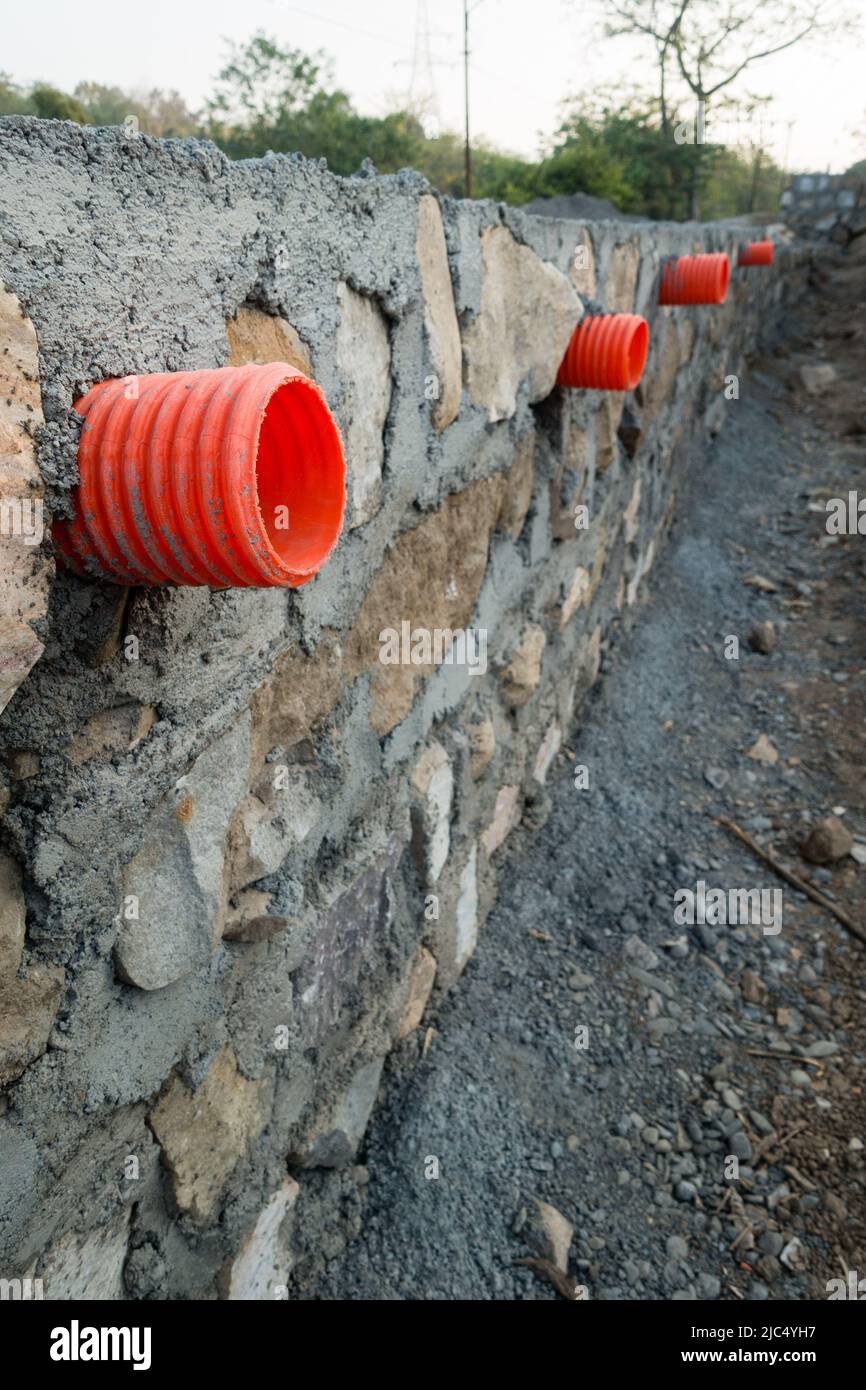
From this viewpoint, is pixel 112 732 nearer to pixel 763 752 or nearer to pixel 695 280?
pixel 763 752

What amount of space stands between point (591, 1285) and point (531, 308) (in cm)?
209

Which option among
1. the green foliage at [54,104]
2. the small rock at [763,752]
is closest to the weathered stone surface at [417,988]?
the small rock at [763,752]

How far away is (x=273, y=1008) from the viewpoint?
1.47 meters

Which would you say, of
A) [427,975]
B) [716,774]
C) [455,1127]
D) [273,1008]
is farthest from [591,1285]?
[716,774]

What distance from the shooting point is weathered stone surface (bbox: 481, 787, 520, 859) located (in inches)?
97.3

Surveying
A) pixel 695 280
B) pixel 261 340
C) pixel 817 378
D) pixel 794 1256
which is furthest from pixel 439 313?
pixel 817 378

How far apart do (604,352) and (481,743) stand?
41.3 inches

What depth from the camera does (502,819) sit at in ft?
8.42

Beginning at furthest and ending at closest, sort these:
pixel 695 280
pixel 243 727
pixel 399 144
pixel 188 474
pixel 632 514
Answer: pixel 399 144, pixel 632 514, pixel 695 280, pixel 243 727, pixel 188 474

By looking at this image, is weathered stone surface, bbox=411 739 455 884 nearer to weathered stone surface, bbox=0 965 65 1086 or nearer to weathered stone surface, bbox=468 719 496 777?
weathered stone surface, bbox=468 719 496 777

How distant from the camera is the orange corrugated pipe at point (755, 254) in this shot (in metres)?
6.99

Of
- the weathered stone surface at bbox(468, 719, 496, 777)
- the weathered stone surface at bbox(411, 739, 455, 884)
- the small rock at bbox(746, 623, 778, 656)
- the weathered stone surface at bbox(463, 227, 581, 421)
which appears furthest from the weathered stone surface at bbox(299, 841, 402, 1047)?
the small rock at bbox(746, 623, 778, 656)

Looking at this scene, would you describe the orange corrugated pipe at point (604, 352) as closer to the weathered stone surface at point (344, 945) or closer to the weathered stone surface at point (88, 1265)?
the weathered stone surface at point (344, 945)

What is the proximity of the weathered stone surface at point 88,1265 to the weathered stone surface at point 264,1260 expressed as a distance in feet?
0.96
